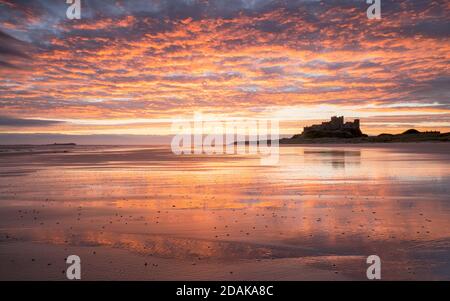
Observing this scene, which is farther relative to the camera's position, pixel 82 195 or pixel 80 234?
pixel 82 195

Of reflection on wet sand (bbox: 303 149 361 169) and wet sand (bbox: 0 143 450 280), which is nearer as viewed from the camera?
wet sand (bbox: 0 143 450 280)

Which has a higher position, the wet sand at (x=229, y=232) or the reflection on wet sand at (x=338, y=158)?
the reflection on wet sand at (x=338, y=158)

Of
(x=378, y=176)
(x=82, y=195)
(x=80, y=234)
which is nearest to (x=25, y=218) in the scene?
(x=80, y=234)

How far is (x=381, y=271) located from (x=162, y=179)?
20.0 m

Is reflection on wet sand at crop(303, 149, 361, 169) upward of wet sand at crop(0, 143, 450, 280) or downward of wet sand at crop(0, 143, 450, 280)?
upward

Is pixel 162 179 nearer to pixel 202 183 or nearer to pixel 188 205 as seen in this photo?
pixel 202 183

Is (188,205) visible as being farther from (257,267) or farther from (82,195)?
(257,267)

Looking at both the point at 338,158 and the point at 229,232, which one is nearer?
the point at 229,232

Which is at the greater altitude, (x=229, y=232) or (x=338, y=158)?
(x=338, y=158)

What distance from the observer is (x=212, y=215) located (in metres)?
14.3

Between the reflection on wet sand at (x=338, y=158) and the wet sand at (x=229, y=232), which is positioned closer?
the wet sand at (x=229, y=232)
